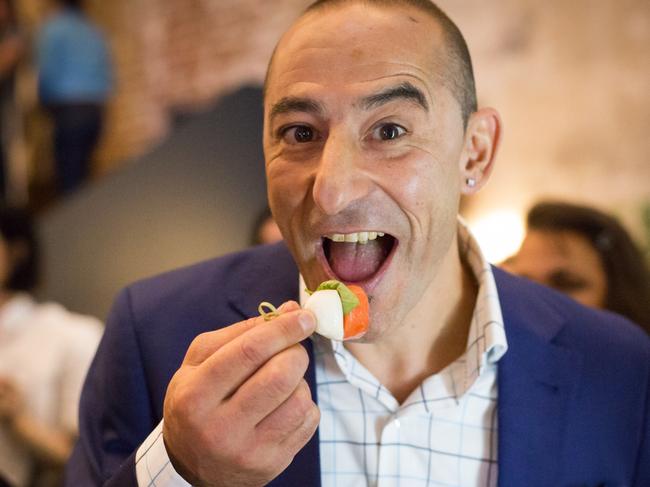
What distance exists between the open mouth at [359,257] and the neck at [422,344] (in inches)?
6.0

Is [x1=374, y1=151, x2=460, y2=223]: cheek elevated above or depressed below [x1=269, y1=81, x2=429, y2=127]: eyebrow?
below

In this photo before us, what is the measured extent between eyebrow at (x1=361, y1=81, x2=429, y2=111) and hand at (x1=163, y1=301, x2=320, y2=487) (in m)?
0.42

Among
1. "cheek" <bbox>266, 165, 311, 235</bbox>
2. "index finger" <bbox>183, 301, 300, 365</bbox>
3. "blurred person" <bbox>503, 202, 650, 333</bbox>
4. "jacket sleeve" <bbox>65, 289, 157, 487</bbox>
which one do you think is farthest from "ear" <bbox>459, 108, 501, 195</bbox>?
"blurred person" <bbox>503, 202, 650, 333</bbox>

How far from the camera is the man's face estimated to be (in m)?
A: 1.22

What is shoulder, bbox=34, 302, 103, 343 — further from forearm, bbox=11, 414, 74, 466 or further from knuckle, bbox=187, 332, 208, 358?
knuckle, bbox=187, 332, 208, 358

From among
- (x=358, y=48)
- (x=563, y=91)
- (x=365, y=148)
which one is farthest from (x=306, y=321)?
(x=563, y=91)

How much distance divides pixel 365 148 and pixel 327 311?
35cm

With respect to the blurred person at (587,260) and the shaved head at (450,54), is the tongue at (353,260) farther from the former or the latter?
the blurred person at (587,260)

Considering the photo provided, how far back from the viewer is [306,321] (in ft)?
3.18

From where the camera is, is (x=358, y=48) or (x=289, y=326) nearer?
(x=289, y=326)

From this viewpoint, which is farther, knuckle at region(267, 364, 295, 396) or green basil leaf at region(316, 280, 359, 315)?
green basil leaf at region(316, 280, 359, 315)

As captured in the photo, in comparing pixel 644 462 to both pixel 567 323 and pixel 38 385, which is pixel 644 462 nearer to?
pixel 567 323

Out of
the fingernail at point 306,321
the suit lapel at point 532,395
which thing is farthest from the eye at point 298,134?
the suit lapel at point 532,395

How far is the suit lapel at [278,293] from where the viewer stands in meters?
1.29
